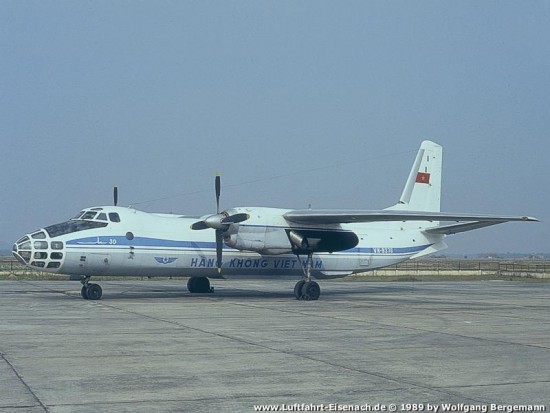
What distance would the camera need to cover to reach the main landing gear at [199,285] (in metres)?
33.0

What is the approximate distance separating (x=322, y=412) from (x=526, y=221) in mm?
21288

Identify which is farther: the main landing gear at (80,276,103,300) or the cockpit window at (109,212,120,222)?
the cockpit window at (109,212,120,222)

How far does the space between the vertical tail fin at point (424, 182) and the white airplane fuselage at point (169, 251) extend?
391 cm

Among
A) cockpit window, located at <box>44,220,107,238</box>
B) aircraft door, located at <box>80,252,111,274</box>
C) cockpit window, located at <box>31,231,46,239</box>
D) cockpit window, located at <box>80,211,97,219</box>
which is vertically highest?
cockpit window, located at <box>80,211,97,219</box>

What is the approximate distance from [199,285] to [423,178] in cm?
1225

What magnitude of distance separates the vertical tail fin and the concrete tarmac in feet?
39.6

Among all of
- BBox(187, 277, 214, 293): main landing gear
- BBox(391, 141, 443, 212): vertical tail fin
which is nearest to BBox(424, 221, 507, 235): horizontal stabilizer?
BBox(391, 141, 443, 212): vertical tail fin

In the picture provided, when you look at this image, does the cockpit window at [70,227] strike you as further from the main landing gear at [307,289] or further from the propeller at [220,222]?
the main landing gear at [307,289]

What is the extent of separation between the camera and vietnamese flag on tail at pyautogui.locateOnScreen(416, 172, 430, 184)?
3709cm

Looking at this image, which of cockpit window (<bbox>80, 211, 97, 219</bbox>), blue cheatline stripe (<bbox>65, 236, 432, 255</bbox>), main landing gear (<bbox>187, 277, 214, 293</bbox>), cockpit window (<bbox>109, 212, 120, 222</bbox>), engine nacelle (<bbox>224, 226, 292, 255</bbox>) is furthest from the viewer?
main landing gear (<bbox>187, 277, 214, 293</bbox>)

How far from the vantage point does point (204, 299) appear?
29688 mm

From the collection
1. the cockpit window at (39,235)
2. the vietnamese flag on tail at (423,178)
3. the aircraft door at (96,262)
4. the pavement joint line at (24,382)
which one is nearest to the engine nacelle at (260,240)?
the aircraft door at (96,262)

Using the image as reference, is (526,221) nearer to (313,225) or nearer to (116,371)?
(313,225)

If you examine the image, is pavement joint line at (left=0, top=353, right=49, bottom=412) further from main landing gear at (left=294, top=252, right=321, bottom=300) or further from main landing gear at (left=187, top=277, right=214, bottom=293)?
main landing gear at (left=187, top=277, right=214, bottom=293)
